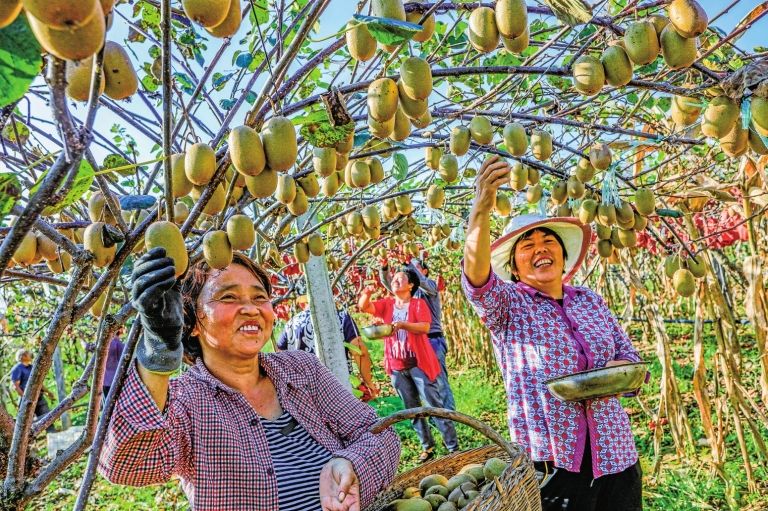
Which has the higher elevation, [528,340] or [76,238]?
[76,238]

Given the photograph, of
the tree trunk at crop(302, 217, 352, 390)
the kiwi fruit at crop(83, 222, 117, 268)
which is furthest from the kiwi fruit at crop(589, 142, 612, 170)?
the kiwi fruit at crop(83, 222, 117, 268)

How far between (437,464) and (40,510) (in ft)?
15.0

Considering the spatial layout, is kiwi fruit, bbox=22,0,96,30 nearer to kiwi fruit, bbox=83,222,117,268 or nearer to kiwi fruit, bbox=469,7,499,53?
kiwi fruit, bbox=83,222,117,268

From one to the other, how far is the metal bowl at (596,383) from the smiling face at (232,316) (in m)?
0.99

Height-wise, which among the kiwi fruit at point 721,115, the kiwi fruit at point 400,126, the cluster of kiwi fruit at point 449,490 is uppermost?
the kiwi fruit at point 400,126

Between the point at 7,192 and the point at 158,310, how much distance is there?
41 cm

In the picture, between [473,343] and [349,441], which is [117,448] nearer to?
[349,441]

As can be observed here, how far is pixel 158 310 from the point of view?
1003mm

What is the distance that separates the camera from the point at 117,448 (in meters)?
1.24

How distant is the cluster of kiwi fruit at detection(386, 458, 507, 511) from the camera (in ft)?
5.34

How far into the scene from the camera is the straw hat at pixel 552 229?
244 centimetres

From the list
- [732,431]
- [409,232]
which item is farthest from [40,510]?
[732,431]

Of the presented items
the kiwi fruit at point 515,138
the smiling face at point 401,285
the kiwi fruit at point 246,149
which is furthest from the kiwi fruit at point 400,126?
the smiling face at point 401,285

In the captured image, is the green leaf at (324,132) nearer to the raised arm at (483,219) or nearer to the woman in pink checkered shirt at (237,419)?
the woman in pink checkered shirt at (237,419)
